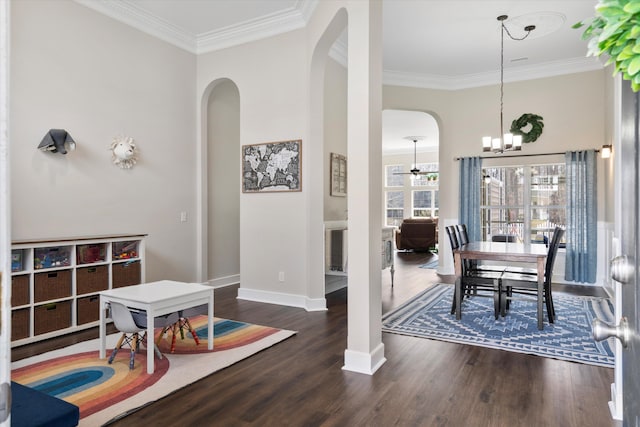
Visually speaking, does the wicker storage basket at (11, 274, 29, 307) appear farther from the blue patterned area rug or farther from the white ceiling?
the blue patterned area rug

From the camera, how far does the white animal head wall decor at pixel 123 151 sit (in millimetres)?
4406

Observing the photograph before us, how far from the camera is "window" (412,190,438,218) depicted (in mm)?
13500

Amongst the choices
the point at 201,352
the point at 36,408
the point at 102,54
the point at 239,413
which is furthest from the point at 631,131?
the point at 102,54

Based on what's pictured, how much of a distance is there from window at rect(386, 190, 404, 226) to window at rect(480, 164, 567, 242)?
23.2 ft

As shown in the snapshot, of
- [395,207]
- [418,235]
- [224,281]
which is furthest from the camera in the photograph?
[395,207]

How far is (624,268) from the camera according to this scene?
72 cm

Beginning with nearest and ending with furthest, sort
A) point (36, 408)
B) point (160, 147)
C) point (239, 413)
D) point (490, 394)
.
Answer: point (36, 408), point (239, 413), point (490, 394), point (160, 147)

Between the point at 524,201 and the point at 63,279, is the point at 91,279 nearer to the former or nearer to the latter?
the point at 63,279

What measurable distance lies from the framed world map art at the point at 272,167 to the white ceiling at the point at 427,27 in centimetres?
140

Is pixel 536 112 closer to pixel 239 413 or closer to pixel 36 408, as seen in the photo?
pixel 239 413

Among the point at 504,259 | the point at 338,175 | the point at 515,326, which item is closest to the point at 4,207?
the point at 504,259

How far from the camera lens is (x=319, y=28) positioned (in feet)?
13.6

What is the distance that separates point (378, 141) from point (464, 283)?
2036 millimetres

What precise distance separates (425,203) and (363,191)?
11198 mm
